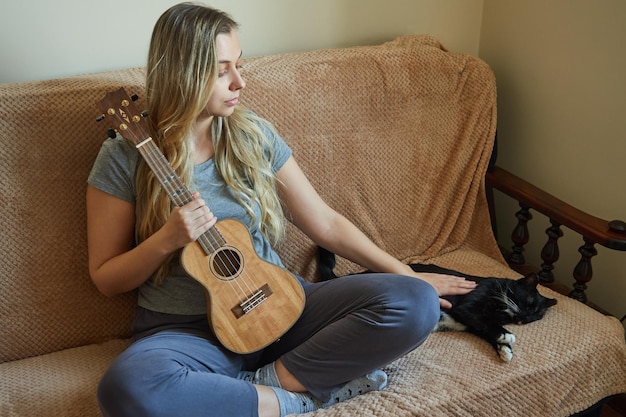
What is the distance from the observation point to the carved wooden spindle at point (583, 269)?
68.5 inches

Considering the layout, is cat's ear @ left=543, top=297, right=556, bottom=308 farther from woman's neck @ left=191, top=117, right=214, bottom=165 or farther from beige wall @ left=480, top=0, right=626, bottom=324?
woman's neck @ left=191, top=117, right=214, bottom=165

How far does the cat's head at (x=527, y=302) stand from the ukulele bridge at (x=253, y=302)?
1.99 ft

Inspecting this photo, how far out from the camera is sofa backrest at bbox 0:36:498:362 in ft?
5.19

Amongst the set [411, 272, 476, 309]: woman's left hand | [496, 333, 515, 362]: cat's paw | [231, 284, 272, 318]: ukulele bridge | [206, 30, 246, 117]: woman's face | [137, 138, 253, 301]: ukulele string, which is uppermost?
[206, 30, 246, 117]: woman's face

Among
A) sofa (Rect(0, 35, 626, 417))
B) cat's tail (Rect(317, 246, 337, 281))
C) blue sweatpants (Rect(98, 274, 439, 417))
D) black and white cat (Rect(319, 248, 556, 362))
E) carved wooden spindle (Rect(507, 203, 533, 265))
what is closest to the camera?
blue sweatpants (Rect(98, 274, 439, 417))

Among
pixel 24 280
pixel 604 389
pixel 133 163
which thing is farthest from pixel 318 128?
pixel 604 389

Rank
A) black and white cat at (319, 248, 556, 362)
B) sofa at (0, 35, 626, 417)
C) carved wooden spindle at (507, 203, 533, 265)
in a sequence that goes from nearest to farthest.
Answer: sofa at (0, 35, 626, 417)
black and white cat at (319, 248, 556, 362)
carved wooden spindle at (507, 203, 533, 265)

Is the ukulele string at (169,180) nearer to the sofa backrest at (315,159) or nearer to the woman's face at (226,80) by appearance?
the woman's face at (226,80)

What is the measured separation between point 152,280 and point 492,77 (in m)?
1.14

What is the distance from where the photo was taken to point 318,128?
71.6 inches

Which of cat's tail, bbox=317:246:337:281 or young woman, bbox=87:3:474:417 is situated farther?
cat's tail, bbox=317:246:337:281

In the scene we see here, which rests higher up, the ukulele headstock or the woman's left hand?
the ukulele headstock

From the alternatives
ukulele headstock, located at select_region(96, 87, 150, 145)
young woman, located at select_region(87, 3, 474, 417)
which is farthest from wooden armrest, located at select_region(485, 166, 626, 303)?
ukulele headstock, located at select_region(96, 87, 150, 145)

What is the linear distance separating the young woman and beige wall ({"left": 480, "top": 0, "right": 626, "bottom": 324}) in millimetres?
728
